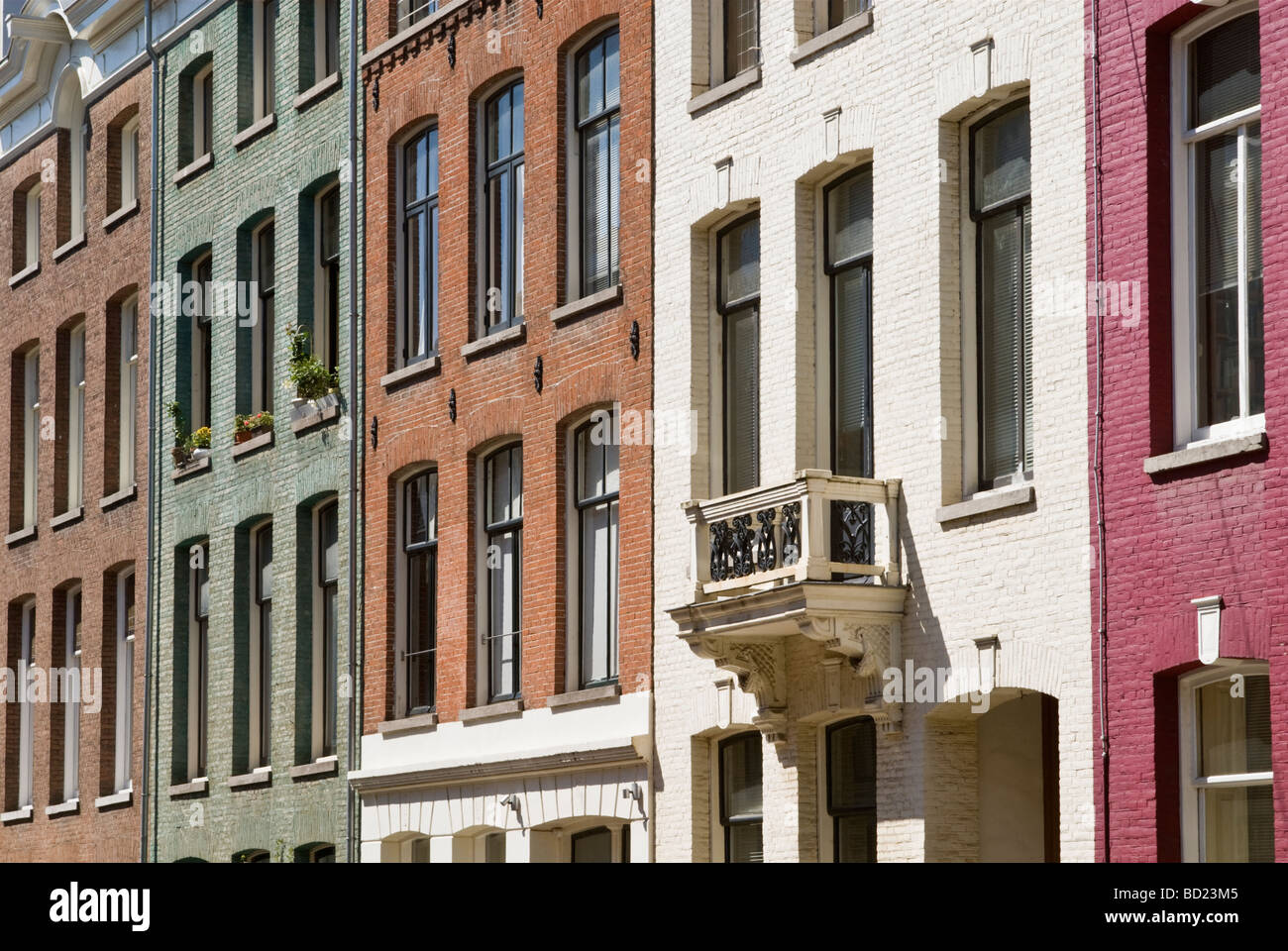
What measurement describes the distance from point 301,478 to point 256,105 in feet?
18.1

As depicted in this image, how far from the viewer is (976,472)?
20.1m

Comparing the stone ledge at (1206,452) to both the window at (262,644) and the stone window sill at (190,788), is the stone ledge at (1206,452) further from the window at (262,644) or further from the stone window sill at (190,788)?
the stone window sill at (190,788)

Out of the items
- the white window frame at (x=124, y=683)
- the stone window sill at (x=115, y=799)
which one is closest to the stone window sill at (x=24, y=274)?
the white window frame at (x=124, y=683)

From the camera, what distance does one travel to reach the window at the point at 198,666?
33.5m

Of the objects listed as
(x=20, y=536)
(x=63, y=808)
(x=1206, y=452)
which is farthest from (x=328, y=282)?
(x=1206, y=452)

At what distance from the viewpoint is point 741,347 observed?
23.4 meters

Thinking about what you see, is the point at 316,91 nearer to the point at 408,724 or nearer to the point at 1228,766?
the point at 408,724

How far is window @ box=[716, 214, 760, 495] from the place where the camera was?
2311 centimetres

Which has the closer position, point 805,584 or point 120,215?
point 805,584

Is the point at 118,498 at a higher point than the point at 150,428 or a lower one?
lower

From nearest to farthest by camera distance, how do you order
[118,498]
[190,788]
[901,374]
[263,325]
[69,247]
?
[901,374] < [263,325] < [190,788] < [118,498] < [69,247]

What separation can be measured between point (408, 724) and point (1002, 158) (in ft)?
35.8

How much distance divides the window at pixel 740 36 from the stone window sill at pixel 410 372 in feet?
18.9
